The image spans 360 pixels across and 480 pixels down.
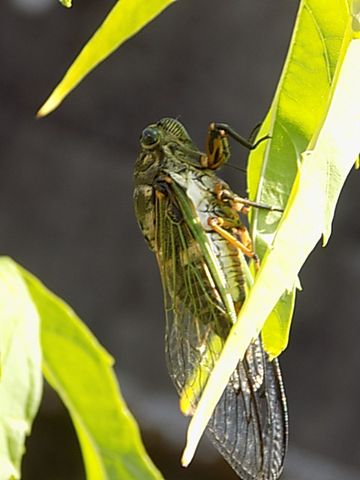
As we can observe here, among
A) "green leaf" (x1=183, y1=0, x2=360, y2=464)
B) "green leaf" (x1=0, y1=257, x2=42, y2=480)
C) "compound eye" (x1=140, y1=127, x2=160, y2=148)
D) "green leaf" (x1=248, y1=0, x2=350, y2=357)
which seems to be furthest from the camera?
"compound eye" (x1=140, y1=127, x2=160, y2=148)

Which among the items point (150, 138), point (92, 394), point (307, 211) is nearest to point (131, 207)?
point (150, 138)

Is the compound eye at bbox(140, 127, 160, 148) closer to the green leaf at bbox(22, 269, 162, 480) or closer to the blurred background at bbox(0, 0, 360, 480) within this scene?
the green leaf at bbox(22, 269, 162, 480)

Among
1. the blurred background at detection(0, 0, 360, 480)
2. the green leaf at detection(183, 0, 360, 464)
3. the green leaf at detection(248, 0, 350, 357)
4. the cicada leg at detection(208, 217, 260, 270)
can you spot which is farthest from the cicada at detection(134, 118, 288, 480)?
the blurred background at detection(0, 0, 360, 480)

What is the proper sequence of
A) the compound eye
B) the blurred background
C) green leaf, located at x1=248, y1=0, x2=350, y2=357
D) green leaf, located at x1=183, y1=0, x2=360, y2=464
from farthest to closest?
the blurred background, the compound eye, green leaf, located at x1=248, y1=0, x2=350, y2=357, green leaf, located at x1=183, y1=0, x2=360, y2=464

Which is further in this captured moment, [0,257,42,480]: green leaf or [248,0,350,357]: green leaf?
[0,257,42,480]: green leaf

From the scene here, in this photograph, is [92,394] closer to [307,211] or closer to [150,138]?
[150,138]

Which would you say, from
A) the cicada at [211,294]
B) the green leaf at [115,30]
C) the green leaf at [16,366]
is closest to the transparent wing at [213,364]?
the cicada at [211,294]

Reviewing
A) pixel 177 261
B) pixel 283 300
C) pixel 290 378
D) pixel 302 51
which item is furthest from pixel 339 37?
pixel 290 378
